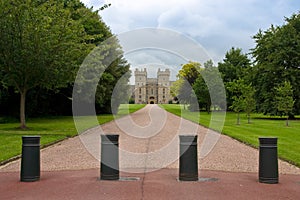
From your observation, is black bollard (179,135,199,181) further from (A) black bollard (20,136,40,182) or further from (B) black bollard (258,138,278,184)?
(A) black bollard (20,136,40,182)

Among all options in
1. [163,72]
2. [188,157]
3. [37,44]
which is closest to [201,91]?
[37,44]

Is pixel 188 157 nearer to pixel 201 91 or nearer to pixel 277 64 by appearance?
pixel 277 64

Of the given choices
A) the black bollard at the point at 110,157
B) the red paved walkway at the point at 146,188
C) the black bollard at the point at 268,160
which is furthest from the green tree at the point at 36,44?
the black bollard at the point at 268,160

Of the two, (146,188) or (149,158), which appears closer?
(146,188)

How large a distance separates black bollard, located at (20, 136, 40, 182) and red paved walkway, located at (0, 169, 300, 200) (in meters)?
0.19

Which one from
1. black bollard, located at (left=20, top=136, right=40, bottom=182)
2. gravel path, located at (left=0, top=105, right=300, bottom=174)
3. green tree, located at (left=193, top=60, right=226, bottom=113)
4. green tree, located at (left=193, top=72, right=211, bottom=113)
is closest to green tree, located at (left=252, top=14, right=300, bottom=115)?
green tree, located at (left=193, top=60, right=226, bottom=113)

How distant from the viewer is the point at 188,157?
8.32 m

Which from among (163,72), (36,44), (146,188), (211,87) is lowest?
(146,188)

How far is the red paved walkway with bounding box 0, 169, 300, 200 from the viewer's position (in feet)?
23.1

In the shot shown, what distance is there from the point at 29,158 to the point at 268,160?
4.99 meters

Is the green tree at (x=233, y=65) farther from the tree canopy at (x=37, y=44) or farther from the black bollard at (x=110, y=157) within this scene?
the black bollard at (x=110, y=157)

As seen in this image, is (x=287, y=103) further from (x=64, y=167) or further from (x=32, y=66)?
(x=64, y=167)

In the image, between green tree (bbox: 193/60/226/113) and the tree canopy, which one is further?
green tree (bbox: 193/60/226/113)

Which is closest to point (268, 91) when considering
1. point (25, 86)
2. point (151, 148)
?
point (25, 86)
